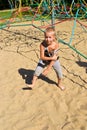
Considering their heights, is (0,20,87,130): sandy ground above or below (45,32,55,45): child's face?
below

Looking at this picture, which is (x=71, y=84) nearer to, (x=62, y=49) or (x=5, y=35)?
(x=62, y=49)

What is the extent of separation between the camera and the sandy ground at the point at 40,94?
3781 mm

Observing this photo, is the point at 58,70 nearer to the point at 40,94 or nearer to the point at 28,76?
the point at 40,94

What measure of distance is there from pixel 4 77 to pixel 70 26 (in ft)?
18.2

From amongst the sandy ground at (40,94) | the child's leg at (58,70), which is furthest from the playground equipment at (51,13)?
the child's leg at (58,70)

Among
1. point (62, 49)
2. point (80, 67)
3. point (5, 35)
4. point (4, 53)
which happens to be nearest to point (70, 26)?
point (5, 35)

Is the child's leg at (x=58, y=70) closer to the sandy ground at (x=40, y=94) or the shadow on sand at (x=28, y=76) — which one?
the sandy ground at (x=40, y=94)

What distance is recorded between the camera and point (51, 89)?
189 inches

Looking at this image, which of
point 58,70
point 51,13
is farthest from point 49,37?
point 51,13

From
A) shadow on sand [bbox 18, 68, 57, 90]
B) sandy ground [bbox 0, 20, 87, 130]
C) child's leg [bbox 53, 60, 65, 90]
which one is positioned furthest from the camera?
shadow on sand [bbox 18, 68, 57, 90]

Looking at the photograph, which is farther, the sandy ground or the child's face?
the child's face

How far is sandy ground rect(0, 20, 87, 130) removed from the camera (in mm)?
3781

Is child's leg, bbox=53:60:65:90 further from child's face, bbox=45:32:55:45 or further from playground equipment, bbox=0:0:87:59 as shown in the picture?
playground equipment, bbox=0:0:87:59

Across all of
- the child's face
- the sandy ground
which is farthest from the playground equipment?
the child's face
